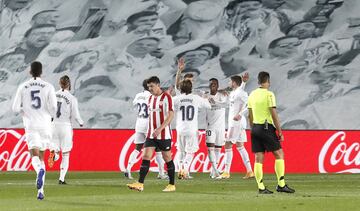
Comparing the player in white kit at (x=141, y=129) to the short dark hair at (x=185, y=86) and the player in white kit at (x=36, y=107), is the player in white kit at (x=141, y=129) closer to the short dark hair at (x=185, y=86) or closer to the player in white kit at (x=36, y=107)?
the short dark hair at (x=185, y=86)

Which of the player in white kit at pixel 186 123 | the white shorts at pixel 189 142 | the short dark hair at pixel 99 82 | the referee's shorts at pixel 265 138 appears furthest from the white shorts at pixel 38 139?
the short dark hair at pixel 99 82

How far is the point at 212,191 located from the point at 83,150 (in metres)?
9.66

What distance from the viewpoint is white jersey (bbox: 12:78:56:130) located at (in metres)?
13.5

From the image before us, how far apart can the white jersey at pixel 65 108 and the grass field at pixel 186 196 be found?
131 cm

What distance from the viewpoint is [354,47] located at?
3691 cm

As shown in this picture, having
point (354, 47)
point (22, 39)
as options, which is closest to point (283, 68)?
point (354, 47)

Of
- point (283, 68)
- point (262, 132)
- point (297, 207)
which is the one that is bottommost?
point (297, 207)

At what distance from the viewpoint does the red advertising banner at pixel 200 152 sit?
24.2 meters

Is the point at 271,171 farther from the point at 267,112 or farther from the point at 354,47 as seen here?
the point at 354,47

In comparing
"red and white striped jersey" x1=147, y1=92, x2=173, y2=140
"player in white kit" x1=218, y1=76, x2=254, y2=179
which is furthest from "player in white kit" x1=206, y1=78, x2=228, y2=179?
"red and white striped jersey" x1=147, y1=92, x2=173, y2=140

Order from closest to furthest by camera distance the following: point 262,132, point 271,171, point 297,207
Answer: point 297,207 → point 262,132 → point 271,171

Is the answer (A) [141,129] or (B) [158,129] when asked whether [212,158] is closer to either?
(A) [141,129]

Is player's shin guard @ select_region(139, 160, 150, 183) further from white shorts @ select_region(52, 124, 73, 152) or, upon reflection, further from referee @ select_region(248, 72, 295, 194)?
white shorts @ select_region(52, 124, 73, 152)

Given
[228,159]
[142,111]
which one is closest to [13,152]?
[142,111]
